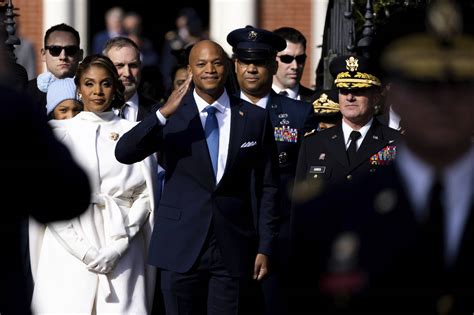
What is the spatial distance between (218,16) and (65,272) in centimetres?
911

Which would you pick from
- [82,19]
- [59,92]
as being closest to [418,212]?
[59,92]

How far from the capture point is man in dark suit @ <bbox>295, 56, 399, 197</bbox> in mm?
8406

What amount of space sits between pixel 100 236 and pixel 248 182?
0.87 metres

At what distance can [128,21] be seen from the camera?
49.1 ft

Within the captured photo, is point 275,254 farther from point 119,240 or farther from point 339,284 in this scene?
point 339,284

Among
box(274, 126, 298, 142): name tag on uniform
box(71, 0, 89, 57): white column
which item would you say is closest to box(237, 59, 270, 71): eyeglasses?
box(274, 126, 298, 142): name tag on uniform

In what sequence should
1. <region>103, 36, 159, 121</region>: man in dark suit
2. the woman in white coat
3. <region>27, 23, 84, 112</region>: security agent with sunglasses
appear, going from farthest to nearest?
<region>27, 23, 84, 112</region>: security agent with sunglasses
<region>103, 36, 159, 121</region>: man in dark suit
the woman in white coat

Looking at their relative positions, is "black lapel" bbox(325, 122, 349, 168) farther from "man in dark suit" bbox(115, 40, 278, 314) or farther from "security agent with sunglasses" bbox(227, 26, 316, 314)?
"man in dark suit" bbox(115, 40, 278, 314)

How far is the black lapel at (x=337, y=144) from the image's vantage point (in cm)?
846

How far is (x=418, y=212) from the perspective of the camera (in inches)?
156

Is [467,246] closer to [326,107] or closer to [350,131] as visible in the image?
[350,131]

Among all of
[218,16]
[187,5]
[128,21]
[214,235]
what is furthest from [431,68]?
[187,5]

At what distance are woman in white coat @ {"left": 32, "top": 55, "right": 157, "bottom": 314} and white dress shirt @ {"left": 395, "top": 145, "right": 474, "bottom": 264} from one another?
14.0 feet

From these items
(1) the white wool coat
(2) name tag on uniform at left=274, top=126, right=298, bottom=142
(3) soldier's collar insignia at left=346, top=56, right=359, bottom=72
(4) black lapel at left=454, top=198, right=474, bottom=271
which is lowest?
(1) the white wool coat
